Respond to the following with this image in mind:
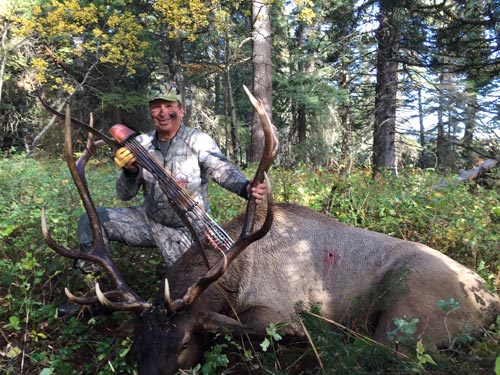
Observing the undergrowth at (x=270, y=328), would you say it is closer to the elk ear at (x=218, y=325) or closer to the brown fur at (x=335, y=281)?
the elk ear at (x=218, y=325)

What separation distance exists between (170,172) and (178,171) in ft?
0.29

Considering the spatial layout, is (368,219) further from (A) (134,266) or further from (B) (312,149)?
(B) (312,149)

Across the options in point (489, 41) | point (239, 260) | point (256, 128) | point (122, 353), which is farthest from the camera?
point (256, 128)

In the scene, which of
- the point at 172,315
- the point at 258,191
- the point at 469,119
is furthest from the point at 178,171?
the point at 469,119

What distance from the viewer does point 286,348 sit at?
342cm

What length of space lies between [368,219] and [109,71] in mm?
17540

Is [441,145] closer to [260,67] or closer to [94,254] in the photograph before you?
[260,67]

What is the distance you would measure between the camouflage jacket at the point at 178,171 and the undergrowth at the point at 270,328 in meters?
0.84

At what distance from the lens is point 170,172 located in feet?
15.1

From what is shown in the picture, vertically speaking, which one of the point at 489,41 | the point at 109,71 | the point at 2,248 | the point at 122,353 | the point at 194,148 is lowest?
the point at 122,353

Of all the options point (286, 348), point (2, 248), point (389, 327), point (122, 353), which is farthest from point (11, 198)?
point (389, 327)

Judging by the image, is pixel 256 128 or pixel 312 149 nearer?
pixel 256 128

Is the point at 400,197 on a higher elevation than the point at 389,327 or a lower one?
higher

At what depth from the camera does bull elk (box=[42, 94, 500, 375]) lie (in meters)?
3.36
